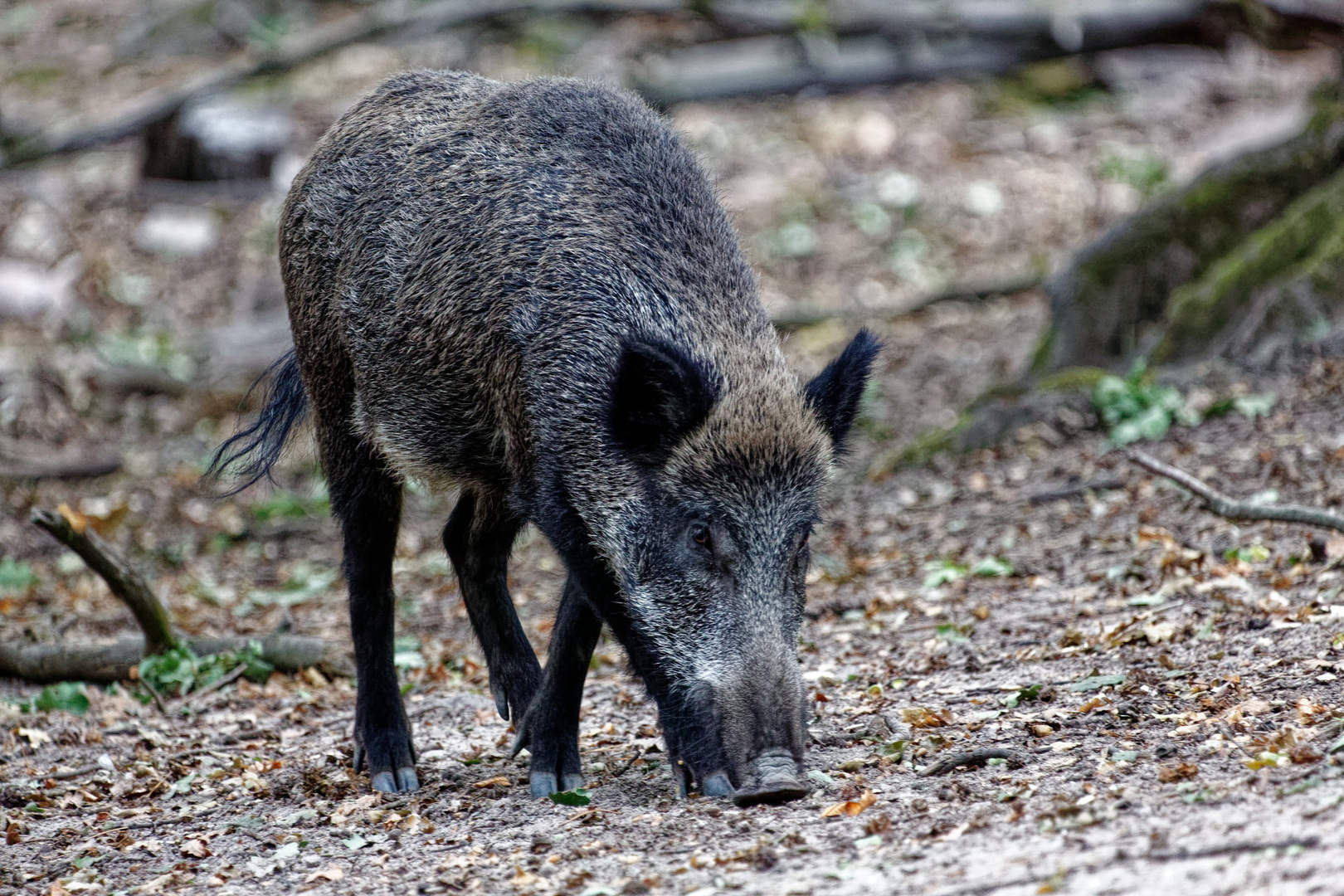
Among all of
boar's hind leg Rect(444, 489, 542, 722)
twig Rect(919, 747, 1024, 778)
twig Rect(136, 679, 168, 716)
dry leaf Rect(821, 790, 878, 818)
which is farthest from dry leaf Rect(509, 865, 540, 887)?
twig Rect(136, 679, 168, 716)

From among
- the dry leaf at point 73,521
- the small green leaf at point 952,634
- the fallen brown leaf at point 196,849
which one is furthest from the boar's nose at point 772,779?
the dry leaf at point 73,521

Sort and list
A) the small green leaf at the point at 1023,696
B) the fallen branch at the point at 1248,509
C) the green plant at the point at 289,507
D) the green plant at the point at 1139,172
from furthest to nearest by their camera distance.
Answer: the green plant at the point at 1139,172, the green plant at the point at 289,507, the fallen branch at the point at 1248,509, the small green leaf at the point at 1023,696

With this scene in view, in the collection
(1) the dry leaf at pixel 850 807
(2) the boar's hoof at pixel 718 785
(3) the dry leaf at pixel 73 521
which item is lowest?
(1) the dry leaf at pixel 850 807

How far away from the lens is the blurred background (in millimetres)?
9445

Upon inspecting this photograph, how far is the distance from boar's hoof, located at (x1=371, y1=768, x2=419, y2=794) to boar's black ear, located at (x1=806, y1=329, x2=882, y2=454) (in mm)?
1989

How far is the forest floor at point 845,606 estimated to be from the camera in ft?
12.9

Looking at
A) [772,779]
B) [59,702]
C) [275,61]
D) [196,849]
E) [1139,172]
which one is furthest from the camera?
[1139,172]

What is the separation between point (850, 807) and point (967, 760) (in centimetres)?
49

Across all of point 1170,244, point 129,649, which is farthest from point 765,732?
point 1170,244

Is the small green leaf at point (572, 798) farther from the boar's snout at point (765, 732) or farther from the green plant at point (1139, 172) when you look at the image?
the green plant at point (1139, 172)

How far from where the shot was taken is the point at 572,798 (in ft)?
15.5

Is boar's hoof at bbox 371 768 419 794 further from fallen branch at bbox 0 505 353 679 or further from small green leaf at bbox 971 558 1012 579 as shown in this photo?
small green leaf at bbox 971 558 1012 579

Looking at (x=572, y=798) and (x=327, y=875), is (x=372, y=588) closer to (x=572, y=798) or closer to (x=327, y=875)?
(x=572, y=798)

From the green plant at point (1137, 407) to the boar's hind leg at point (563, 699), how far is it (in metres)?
4.57
